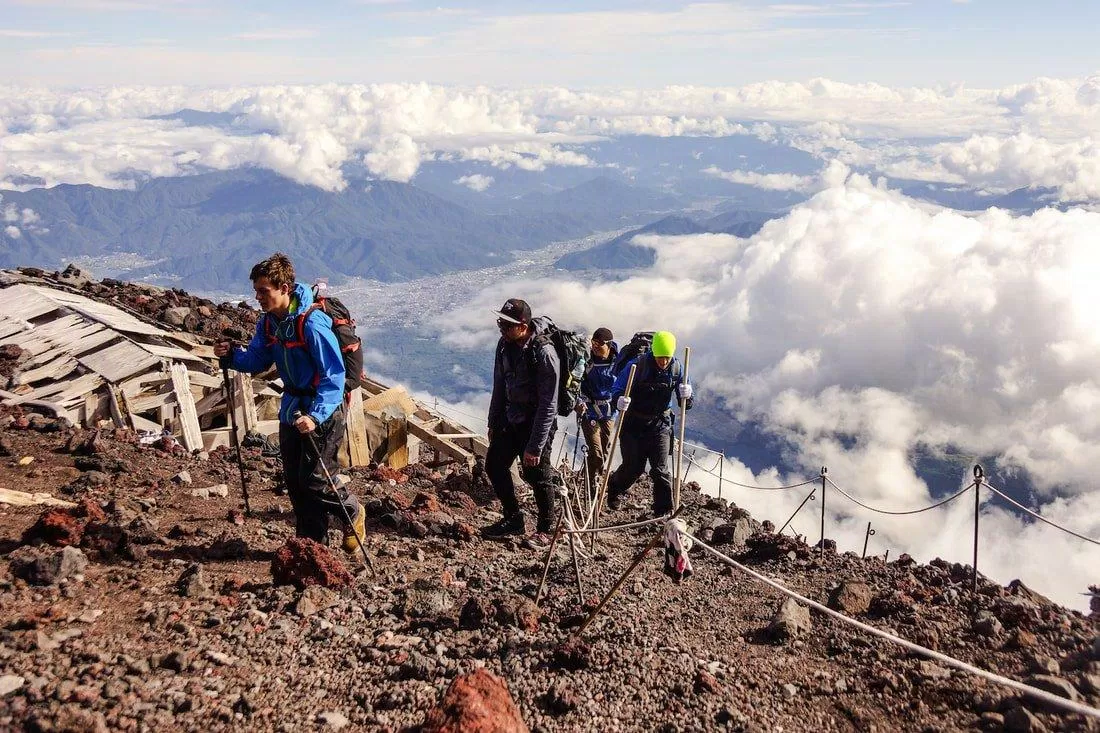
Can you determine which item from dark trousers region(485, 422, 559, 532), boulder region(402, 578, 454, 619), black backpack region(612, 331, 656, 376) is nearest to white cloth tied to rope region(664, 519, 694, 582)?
boulder region(402, 578, 454, 619)

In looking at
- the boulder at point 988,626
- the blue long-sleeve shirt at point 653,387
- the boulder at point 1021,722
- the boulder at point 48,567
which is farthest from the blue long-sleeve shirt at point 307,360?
the boulder at point 988,626

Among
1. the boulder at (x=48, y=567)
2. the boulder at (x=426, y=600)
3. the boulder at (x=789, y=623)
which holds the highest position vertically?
the boulder at (x=48, y=567)

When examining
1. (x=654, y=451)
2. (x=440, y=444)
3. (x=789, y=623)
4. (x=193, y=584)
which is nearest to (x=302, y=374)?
(x=193, y=584)

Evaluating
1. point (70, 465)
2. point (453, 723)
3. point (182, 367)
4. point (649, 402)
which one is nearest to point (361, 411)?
point (182, 367)

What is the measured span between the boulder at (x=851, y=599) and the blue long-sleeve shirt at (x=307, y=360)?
4.78 metres

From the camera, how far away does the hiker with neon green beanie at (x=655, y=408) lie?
344 inches

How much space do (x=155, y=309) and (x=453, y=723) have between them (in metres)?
14.9

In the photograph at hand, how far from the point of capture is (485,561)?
708 cm

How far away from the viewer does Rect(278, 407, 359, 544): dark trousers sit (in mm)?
5953

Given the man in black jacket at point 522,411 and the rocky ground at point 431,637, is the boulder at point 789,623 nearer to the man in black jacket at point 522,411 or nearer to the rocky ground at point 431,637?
the rocky ground at point 431,637

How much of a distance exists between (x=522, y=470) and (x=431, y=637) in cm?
264

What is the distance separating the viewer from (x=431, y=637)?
5.11 metres

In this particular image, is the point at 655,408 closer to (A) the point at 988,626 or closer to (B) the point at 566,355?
(B) the point at 566,355

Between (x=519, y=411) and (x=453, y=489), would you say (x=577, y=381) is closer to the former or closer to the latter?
(x=519, y=411)
